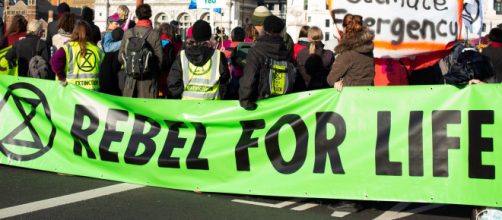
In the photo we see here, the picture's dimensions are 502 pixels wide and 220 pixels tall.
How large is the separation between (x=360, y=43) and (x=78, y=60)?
3.41 m

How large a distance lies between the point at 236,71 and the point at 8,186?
11.5 feet

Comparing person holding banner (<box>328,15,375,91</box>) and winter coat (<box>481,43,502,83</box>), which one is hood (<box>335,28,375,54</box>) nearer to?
person holding banner (<box>328,15,375,91</box>)

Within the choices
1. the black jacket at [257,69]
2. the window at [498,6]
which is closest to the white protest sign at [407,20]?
the black jacket at [257,69]

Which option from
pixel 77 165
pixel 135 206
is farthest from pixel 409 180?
pixel 77 165

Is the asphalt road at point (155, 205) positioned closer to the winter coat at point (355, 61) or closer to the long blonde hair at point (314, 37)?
the winter coat at point (355, 61)

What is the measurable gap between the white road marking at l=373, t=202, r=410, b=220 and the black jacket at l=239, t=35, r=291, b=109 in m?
1.62

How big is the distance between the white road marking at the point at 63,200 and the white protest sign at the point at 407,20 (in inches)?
112

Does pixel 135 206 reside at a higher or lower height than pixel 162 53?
lower

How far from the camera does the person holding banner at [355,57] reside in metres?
7.39

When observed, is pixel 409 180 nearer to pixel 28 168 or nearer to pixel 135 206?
pixel 135 206

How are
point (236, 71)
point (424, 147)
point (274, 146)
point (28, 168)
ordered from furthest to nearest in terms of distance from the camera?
point (236, 71) < point (28, 168) < point (274, 146) < point (424, 147)

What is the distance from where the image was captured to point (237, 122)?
7516 millimetres

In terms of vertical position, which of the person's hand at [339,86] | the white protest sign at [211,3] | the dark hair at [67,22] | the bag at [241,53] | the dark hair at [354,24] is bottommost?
the person's hand at [339,86]

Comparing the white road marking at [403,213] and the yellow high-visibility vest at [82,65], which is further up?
the yellow high-visibility vest at [82,65]
